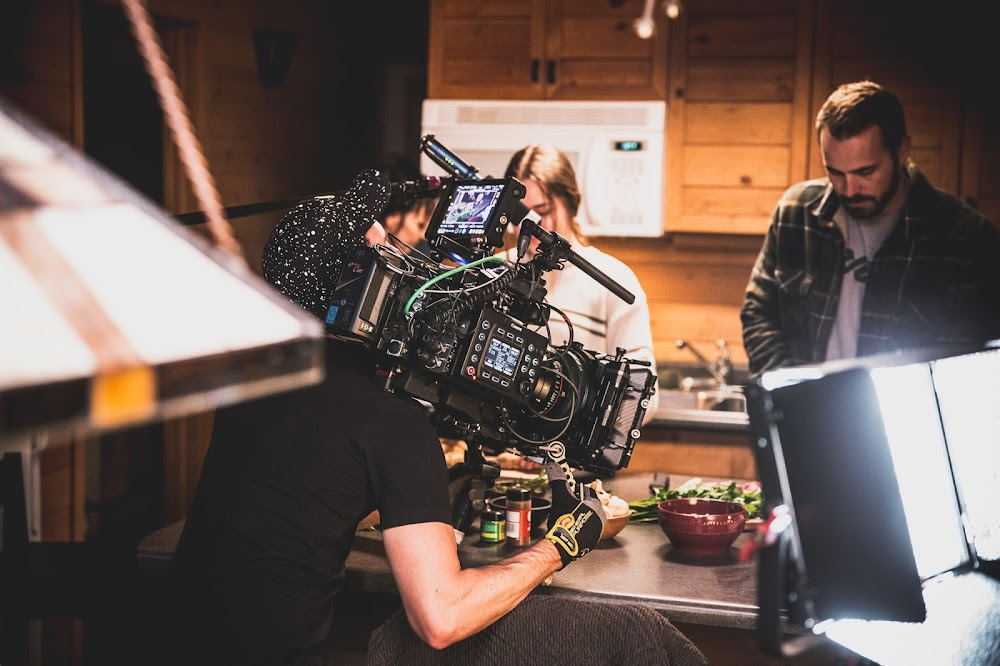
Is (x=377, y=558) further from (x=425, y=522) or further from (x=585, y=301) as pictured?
(x=585, y=301)

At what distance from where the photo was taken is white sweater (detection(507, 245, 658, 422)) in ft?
9.13

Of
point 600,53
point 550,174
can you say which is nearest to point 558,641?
point 550,174

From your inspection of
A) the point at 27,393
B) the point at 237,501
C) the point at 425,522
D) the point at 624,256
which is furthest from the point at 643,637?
the point at 624,256

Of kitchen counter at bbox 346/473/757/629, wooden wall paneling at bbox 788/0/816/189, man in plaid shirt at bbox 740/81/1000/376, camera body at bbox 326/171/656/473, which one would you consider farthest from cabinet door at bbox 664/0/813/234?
camera body at bbox 326/171/656/473

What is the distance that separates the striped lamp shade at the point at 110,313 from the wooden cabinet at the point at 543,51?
338 cm

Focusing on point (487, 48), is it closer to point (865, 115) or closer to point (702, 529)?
point (865, 115)

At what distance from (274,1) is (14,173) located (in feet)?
14.0

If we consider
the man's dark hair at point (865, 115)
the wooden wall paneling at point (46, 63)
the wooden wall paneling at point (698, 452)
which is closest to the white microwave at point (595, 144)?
the wooden wall paneling at point (698, 452)

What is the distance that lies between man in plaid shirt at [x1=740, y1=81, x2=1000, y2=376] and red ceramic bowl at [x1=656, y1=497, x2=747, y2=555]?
1.03 metres

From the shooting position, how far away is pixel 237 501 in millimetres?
1700

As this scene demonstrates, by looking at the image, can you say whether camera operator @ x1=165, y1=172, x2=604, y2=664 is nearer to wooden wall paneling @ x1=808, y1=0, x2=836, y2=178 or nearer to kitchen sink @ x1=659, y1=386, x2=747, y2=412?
kitchen sink @ x1=659, y1=386, x2=747, y2=412

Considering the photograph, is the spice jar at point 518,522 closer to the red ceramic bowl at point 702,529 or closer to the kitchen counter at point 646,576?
→ the kitchen counter at point 646,576

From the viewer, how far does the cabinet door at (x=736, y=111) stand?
3.76m

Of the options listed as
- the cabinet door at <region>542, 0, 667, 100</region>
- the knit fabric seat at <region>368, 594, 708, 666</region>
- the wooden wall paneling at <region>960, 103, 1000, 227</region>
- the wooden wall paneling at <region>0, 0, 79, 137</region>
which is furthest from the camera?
the cabinet door at <region>542, 0, 667, 100</region>
